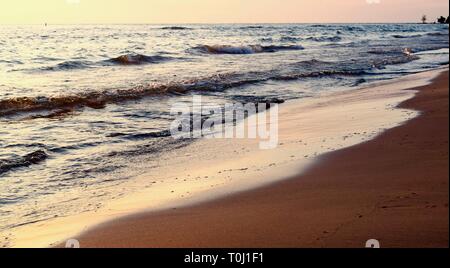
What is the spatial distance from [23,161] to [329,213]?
4646 mm

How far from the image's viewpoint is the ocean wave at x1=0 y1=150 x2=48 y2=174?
21.3 feet

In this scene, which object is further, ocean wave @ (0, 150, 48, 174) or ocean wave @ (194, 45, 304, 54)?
ocean wave @ (194, 45, 304, 54)

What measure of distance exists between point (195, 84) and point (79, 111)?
486cm

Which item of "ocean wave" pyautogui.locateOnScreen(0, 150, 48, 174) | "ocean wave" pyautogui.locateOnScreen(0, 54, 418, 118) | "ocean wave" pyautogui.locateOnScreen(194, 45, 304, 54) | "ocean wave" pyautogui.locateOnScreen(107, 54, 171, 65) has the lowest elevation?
"ocean wave" pyautogui.locateOnScreen(0, 150, 48, 174)

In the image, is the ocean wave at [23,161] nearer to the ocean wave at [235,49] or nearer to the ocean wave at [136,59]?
the ocean wave at [136,59]

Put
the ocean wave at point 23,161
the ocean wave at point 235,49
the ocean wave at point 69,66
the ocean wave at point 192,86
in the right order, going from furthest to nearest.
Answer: the ocean wave at point 235,49, the ocean wave at point 69,66, the ocean wave at point 192,86, the ocean wave at point 23,161

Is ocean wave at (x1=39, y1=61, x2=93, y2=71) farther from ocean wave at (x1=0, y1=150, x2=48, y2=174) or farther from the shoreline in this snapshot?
the shoreline

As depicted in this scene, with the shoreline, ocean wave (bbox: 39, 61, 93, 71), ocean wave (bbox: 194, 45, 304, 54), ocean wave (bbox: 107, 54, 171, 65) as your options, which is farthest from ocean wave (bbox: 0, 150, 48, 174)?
ocean wave (bbox: 194, 45, 304, 54)

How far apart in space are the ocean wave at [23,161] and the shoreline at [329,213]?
2.84m

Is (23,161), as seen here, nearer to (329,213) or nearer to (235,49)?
(329,213)

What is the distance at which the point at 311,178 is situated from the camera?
475 centimetres

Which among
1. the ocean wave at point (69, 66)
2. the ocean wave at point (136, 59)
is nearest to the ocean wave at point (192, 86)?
the ocean wave at point (69, 66)

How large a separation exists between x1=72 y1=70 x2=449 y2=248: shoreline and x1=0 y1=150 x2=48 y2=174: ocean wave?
9.31 feet

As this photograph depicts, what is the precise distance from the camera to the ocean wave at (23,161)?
255 inches
